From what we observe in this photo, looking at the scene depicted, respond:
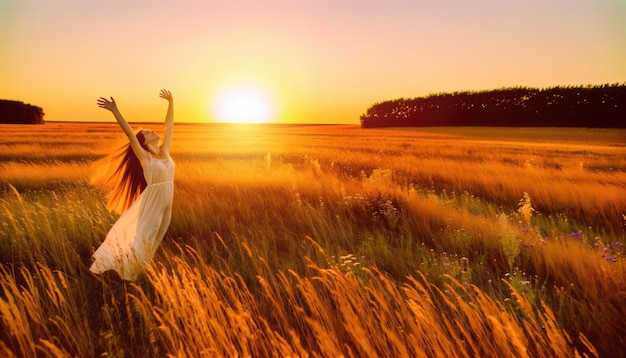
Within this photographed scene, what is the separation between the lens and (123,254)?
409cm

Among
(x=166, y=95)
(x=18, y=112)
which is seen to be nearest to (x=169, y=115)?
(x=166, y=95)

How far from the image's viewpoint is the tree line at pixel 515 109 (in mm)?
45812


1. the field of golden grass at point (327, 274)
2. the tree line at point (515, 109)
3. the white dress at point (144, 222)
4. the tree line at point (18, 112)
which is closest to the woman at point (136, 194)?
the white dress at point (144, 222)

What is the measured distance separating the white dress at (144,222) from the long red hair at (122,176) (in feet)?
Answer: 1.02

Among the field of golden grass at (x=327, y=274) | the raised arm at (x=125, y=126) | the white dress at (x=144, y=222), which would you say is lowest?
the field of golden grass at (x=327, y=274)

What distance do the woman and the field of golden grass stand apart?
222 millimetres

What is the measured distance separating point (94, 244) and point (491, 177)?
8.81 metres

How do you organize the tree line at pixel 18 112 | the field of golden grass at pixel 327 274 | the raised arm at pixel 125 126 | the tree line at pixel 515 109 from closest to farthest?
the field of golden grass at pixel 327 274
the raised arm at pixel 125 126
the tree line at pixel 515 109
the tree line at pixel 18 112

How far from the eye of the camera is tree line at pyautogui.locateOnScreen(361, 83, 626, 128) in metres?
45.8

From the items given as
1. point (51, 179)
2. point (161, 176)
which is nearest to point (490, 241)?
point (161, 176)

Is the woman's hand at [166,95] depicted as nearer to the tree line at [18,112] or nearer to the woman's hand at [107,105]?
the woman's hand at [107,105]

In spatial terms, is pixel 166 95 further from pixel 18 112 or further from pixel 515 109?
pixel 18 112

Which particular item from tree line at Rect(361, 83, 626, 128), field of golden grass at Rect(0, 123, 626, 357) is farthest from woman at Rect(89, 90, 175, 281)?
tree line at Rect(361, 83, 626, 128)

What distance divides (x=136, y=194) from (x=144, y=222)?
544 millimetres
